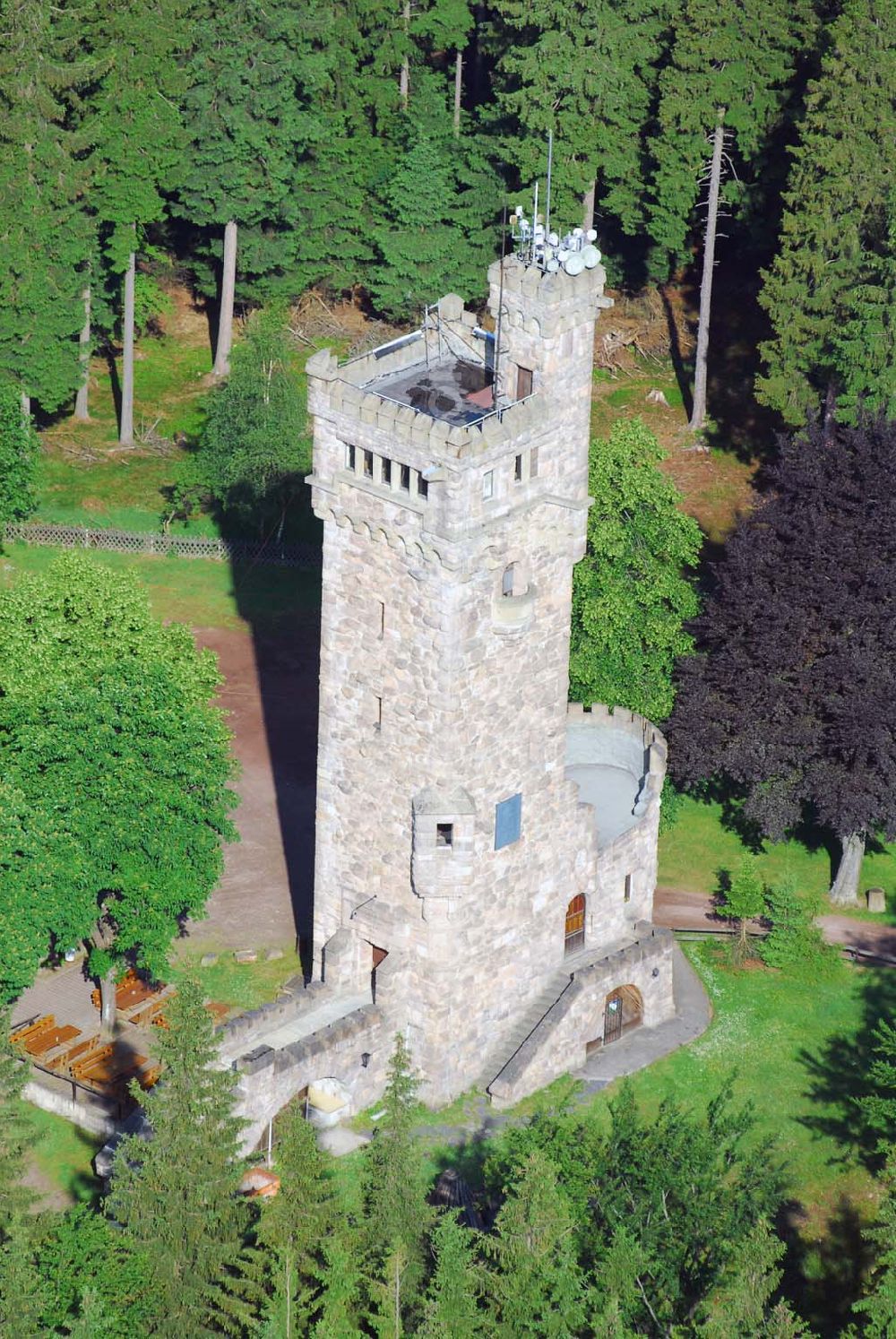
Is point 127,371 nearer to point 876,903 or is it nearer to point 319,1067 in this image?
point 876,903

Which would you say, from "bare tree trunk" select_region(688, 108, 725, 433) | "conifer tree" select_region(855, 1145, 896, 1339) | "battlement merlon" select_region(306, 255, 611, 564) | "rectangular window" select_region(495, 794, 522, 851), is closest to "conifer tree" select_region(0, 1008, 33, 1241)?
"rectangular window" select_region(495, 794, 522, 851)

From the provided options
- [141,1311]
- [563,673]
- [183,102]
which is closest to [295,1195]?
[141,1311]

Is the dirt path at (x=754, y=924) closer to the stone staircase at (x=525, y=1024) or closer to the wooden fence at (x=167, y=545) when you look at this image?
the stone staircase at (x=525, y=1024)

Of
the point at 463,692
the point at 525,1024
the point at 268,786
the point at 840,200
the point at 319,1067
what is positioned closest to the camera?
the point at 463,692

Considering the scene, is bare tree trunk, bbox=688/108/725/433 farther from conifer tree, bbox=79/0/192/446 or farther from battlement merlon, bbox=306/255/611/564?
battlement merlon, bbox=306/255/611/564

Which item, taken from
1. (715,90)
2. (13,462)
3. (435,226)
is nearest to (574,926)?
(13,462)

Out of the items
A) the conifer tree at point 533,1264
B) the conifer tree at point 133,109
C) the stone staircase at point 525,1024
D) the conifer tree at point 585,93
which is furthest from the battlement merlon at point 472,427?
the conifer tree at point 585,93
